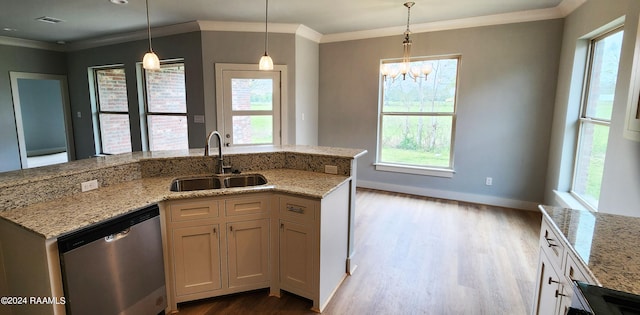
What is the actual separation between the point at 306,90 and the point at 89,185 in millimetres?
3498

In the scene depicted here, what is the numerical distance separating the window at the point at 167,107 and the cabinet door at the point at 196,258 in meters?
3.30

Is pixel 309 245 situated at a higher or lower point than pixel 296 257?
higher

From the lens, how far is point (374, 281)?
8.33ft

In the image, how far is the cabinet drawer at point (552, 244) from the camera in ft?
4.60

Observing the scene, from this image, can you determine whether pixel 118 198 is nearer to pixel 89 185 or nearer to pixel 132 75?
pixel 89 185

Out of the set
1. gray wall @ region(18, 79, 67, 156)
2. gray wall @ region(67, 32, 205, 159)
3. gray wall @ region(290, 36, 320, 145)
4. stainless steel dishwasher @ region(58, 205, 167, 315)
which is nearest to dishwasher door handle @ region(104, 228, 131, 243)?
stainless steel dishwasher @ region(58, 205, 167, 315)

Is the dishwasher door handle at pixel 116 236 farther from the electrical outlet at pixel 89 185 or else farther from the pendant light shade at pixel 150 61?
the pendant light shade at pixel 150 61

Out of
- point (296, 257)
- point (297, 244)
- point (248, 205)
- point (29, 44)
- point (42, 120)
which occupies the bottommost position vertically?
point (296, 257)

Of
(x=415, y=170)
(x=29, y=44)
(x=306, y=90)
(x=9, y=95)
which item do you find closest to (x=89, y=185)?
(x=306, y=90)

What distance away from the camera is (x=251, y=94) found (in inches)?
182

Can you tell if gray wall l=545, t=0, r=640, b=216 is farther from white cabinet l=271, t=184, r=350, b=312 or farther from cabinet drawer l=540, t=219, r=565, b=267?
white cabinet l=271, t=184, r=350, b=312

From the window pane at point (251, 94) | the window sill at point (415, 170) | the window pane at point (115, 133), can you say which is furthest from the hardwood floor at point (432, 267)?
the window pane at point (115, 133)

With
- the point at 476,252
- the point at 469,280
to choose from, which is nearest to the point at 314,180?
the point at 469,280

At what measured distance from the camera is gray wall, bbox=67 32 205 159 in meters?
4.59
